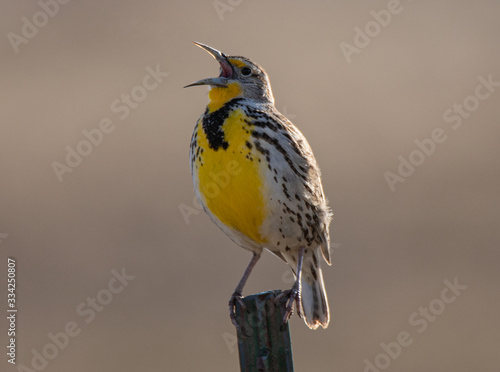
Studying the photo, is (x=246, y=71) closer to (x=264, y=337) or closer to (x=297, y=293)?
(x=297, y=293)

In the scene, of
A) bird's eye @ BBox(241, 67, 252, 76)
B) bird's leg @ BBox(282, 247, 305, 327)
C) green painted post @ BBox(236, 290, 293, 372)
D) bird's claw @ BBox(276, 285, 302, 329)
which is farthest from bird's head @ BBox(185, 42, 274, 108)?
green painted post @ BBox(236, 290, 293, 372)

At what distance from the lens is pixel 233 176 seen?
12.0ft

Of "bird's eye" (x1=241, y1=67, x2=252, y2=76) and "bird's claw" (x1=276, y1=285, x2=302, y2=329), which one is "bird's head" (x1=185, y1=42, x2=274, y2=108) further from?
"bird's claw" (x1=276, y1=285, x2=302, y2=329)

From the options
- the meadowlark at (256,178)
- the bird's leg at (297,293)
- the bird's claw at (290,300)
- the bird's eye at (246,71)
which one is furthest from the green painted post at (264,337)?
the bird's eye at (246,71)

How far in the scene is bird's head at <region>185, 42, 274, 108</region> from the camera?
3992mm

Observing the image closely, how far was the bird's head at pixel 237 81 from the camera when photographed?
399 cm

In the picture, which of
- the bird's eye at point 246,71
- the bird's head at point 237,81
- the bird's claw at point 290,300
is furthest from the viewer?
the bird's eye at point 246,71

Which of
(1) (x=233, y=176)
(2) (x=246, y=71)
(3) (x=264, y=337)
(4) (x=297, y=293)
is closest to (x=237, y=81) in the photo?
(2) (x=246, y=71)

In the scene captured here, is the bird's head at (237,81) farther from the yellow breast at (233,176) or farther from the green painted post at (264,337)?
the green painted post at (264,337)

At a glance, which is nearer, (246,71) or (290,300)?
(290,300)

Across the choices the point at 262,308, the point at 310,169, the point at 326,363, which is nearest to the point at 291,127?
the point at 310,169

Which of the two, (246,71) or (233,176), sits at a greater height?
(246,71)

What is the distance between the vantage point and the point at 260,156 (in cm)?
367

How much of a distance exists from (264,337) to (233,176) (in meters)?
0.94
